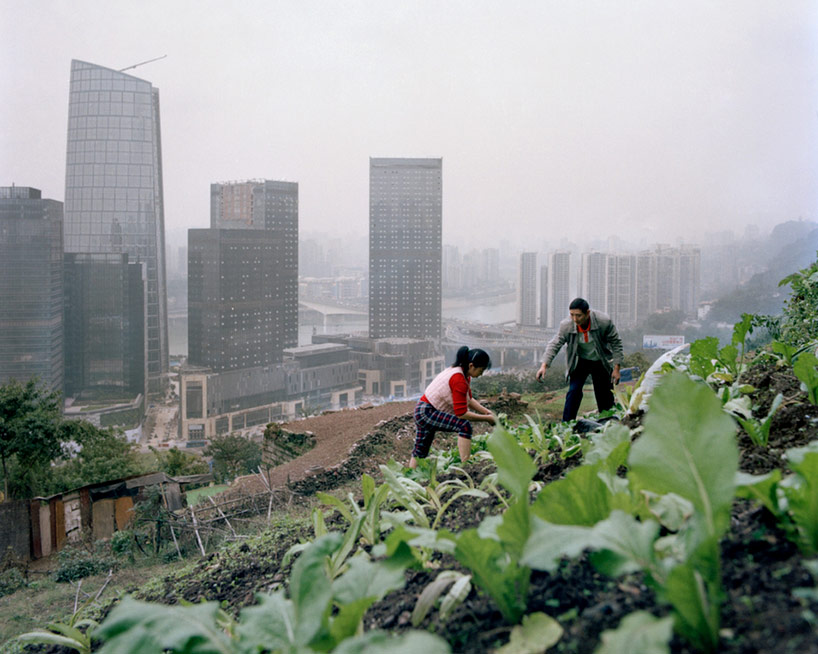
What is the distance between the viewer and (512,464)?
634 millimetres

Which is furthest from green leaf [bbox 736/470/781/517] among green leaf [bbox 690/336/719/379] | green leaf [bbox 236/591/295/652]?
green leaf [bbox 690/336/719/379]

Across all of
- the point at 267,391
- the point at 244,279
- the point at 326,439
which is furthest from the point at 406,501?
the point at 267,391

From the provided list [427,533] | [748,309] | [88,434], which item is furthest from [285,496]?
[748,309]

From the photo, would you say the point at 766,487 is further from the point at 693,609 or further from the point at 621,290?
the point at 621,290

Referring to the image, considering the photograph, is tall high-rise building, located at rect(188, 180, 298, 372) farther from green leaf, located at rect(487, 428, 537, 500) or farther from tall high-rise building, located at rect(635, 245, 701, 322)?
green leaf, located at rect(487, 428, 537, 500)

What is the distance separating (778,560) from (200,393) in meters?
9.47

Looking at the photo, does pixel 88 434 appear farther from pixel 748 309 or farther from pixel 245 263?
pixel 748 309

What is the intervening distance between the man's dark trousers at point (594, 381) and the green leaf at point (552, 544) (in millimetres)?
2124

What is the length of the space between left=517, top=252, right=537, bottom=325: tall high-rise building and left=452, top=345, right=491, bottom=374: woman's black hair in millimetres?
8169

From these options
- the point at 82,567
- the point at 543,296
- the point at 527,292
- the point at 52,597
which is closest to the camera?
the point at 52,597

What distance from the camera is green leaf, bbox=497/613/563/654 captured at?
0.51 meters

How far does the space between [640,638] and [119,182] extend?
1003 cm

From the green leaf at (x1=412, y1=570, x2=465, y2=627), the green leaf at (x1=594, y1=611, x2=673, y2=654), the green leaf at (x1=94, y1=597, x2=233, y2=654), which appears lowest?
the green leaf at (x1=412, y1=570, x2=465, y2=627)

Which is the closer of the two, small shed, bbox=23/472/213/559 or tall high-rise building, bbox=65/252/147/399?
small shed, bbox=23/472/213/559
